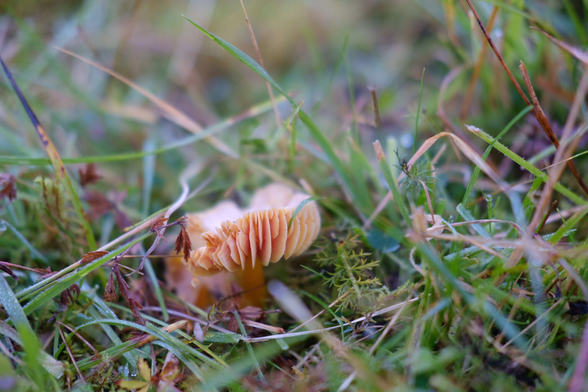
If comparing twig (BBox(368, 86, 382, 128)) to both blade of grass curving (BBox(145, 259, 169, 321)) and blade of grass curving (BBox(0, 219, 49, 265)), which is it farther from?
blade of grass curving (BBox(0, 219, 49, 265))

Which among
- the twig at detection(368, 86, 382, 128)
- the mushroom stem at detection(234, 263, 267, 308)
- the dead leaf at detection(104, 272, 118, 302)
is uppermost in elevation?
the twig at detection(368, 86, 382, 128)

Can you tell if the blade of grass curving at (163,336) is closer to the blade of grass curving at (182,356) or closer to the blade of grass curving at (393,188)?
the blade of grass curving at (182,356)

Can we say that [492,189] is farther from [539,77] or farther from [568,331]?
[568,331]

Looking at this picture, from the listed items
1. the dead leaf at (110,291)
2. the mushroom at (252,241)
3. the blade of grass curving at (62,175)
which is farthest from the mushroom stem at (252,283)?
the blade of grass curving at (62,175)

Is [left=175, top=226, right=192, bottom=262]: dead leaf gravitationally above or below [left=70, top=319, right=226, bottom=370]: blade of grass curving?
above

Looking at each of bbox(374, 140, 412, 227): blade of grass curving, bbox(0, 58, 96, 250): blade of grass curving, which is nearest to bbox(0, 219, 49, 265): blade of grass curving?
bbox(0, 58, 96, 250): blade of grass curving

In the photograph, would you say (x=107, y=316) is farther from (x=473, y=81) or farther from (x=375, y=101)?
(x=473, y=81)

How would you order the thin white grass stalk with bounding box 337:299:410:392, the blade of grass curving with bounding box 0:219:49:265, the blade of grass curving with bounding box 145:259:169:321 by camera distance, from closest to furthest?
the thin white grass stalk with bounding box 337:299:410:392 < the blade of grass curving with bounding box 145:259:169:321 < the blade of grass curving with bounding box 0:219:49:265

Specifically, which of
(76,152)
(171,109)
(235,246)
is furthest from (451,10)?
(76,152)

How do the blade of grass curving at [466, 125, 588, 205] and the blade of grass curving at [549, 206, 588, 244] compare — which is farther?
the blade of grass curving at [466, 125, 588, 205]
